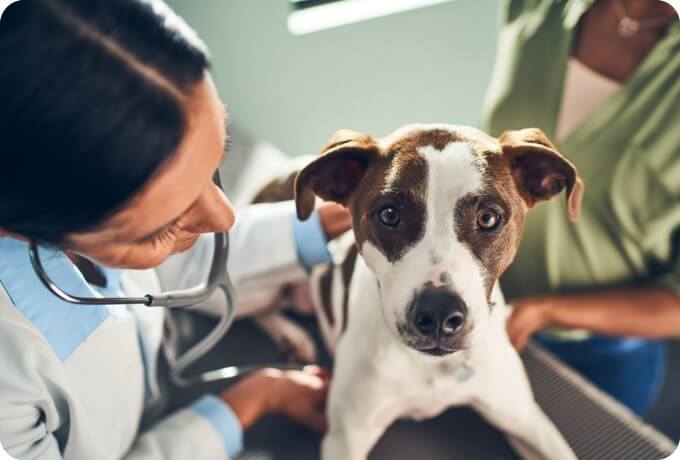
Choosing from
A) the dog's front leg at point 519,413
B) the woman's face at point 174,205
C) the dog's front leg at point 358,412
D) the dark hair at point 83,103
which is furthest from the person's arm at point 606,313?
the dark hair at point 83,103

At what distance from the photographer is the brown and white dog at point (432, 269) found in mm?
707

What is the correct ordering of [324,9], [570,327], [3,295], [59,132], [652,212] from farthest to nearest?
[570,327], [652,212], [324,9], [3,295], [59,132]

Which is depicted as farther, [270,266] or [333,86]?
[270,266]

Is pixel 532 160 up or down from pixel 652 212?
up

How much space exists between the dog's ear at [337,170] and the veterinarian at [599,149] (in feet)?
0.74

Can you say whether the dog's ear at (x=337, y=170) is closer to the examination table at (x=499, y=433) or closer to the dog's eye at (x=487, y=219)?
the dog's eye at (x=487, y=219)

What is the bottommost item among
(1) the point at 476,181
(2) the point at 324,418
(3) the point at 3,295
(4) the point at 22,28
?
(2) the point at 324,418

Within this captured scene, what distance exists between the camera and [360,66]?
86 cm

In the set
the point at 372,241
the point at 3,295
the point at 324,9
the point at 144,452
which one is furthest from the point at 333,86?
the point at 144,452

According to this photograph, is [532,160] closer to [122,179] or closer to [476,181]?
[476,181]

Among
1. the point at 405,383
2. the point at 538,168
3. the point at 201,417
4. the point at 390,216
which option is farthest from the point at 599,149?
the point at 201,417

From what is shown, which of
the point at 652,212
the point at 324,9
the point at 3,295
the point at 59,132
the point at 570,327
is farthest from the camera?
the point at 570,327

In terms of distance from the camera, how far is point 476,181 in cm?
72

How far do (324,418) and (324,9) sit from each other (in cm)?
72
